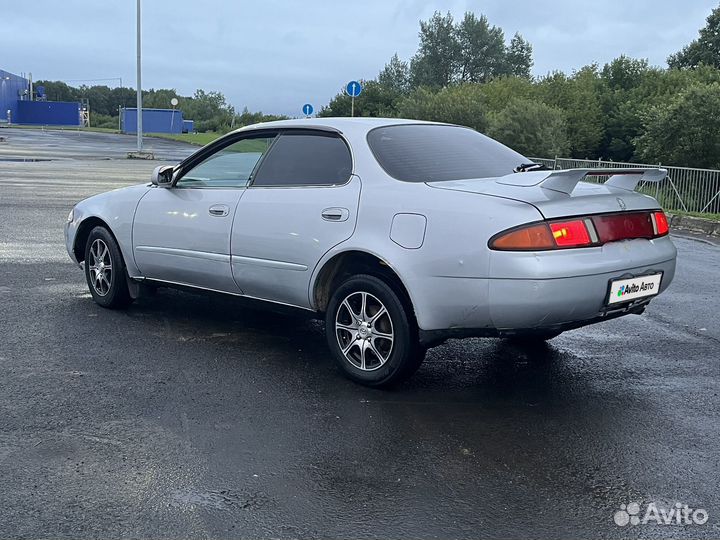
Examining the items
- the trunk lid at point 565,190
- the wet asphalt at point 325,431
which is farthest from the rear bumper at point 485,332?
the trunk lid at point 565,190

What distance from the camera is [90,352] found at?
553cm

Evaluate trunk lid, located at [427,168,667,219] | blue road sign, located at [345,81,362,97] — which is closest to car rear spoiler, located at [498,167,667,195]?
trunk lid, located at [427,168,667,219]

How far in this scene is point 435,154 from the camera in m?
5.25

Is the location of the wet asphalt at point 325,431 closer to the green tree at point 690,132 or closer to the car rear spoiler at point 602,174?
the car rear spoiler at point 602,174

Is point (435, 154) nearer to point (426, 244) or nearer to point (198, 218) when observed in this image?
point (426, 244)

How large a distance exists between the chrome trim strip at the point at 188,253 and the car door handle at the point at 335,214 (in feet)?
3.11

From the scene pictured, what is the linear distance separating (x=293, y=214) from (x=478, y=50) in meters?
95.0

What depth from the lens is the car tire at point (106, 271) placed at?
6617 millimetres

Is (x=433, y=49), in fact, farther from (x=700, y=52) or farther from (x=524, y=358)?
(x=524, y=358)

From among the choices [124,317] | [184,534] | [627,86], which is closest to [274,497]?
[184,534]

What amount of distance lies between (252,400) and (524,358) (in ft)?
6.65

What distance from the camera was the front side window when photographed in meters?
5.76

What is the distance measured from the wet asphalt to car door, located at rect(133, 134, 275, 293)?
0.48 m

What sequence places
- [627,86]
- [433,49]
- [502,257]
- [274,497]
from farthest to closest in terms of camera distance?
1. [433,49]
2. [627,86]
3. [502,257]
4. [274,497]
